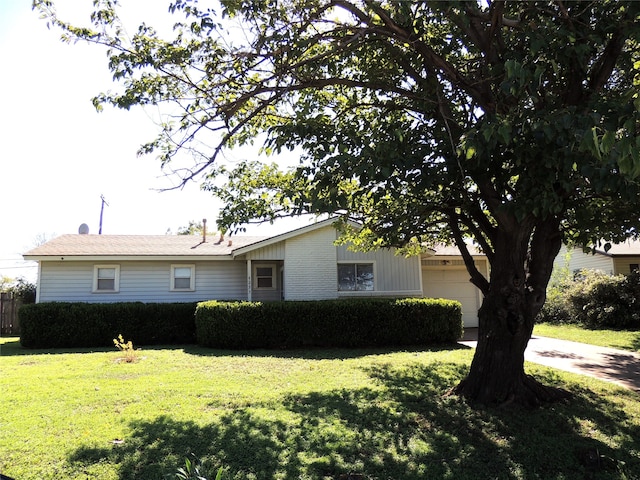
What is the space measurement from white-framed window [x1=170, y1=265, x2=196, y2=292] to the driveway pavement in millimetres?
10223

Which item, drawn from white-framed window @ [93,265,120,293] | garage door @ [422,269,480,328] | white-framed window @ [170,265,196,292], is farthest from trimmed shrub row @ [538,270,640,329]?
white-framed window @ [93,265,120,293]

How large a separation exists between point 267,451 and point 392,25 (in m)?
5.21

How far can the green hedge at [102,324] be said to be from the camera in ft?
44.4

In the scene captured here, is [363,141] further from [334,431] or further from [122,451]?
[122,451]

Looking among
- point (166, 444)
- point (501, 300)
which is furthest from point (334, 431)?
point (501, 300)

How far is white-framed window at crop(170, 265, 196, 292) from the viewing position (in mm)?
17156

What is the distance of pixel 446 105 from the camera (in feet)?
20.4

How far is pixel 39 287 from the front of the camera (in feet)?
52.4

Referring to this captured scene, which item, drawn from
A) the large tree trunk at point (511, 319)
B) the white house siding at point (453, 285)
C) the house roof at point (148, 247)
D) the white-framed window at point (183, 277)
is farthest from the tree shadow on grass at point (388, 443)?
the white-framed window at point (183, 277)

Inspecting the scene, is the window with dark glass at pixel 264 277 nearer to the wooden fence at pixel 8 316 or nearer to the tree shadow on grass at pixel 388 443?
the wooden fence at pixel 8 316

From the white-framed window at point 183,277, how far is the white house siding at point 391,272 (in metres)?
5.83

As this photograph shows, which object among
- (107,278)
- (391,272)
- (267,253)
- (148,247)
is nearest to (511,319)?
(391,272)

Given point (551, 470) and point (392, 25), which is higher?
point (392, 25)

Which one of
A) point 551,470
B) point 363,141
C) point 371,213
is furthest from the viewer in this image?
point 371,213
